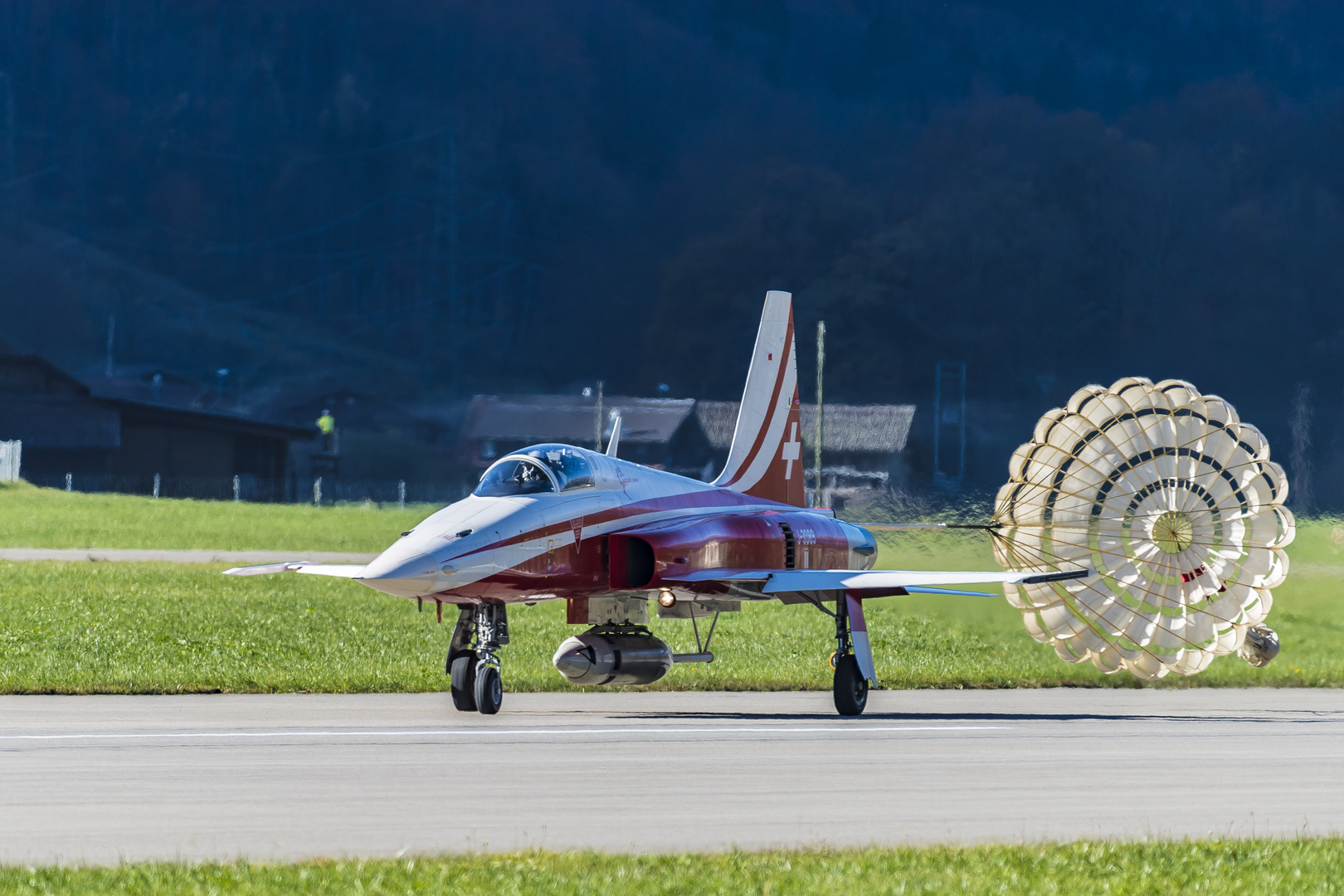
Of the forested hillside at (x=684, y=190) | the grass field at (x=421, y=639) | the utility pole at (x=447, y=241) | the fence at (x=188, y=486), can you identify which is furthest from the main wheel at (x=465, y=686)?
the utility pole at (x=447, y=241)

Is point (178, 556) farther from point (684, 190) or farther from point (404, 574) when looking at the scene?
point (684, 190)

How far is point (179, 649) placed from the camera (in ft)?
80.7

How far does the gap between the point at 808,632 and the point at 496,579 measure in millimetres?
14644

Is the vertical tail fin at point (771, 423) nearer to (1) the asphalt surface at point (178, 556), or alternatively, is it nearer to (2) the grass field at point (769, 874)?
(2) the grass field at point (769, 874)

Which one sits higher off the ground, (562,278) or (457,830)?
(562,278)

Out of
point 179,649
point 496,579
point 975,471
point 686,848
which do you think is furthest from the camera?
point 975,471

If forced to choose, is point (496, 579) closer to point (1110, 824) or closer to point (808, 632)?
point (1110, 824)

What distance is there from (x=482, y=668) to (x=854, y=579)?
433 centimetres

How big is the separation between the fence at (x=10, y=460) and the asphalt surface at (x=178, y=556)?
30.6 meters

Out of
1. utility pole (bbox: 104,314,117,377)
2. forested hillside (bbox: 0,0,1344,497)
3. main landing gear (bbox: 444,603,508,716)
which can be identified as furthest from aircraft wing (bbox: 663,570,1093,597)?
utility pole (bbox: 104,314,117,377)

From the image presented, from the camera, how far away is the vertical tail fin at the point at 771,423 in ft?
78.8

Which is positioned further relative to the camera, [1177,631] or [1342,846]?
[1177,631]

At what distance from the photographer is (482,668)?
1770 cm

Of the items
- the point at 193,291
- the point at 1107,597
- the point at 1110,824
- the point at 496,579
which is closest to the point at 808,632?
the point at 1107,597
